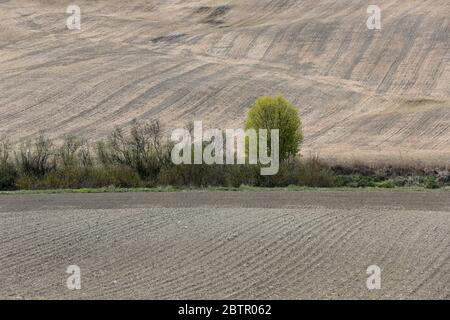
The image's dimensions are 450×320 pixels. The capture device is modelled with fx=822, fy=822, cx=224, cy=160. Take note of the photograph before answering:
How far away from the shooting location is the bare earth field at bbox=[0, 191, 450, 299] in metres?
15.2

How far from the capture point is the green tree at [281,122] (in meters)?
36.5

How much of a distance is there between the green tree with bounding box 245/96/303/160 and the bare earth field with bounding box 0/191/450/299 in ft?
32.2

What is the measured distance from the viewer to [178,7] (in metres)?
84.2

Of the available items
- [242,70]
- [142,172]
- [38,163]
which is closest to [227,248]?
[142,172]

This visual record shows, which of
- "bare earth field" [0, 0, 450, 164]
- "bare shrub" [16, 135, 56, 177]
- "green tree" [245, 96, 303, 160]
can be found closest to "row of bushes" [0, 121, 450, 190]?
"bare shrub" [16, 135, 56, 177]

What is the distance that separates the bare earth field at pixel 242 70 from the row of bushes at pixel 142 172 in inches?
214

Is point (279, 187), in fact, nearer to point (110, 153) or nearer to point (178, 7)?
point (110, 153)

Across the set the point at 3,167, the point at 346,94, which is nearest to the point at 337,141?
the point at 346,94

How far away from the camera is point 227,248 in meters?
18.5

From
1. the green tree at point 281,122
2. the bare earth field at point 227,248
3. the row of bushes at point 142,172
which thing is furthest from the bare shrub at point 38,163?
the green tree at point 281,122

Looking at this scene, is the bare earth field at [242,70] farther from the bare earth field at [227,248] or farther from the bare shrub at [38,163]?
the bare earth field at [227,248]

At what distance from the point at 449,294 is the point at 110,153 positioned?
24797 millimetres

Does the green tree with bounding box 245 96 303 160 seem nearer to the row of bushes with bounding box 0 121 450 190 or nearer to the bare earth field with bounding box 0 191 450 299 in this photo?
the row of bushes with bounding box 0 121 450 190

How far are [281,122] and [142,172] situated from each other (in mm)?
6668
